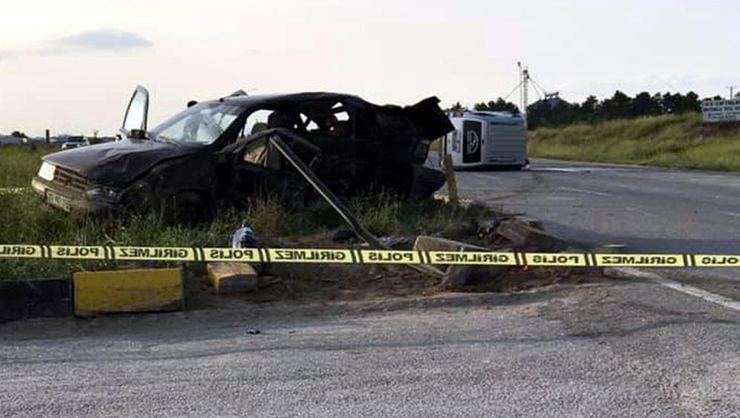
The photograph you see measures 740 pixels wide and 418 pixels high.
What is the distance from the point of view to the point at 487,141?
1300 inches

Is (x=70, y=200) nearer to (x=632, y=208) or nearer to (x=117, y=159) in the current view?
(x=117, y=159)

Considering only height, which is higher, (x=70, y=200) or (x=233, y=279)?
(x=70, y=200)

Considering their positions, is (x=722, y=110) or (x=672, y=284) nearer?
(x=672, y=284)

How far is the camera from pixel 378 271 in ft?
27.8

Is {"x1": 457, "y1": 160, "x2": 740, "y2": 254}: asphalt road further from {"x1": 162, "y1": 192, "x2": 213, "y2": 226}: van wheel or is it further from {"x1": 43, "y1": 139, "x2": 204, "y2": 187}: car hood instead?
{"x1": 43, "y1": 139, "x2": 204, "y2": 187}: car hood

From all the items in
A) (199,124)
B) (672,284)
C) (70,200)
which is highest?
(199,124)

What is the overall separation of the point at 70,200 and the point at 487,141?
24.4m

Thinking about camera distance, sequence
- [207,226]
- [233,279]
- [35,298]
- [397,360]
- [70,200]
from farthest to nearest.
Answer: [207,226]
[70,200]
[233,279]
[35,298]
[397,360]

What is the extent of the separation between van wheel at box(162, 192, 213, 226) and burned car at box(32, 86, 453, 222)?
0.01 metres

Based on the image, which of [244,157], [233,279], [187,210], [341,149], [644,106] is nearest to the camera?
[233,279]

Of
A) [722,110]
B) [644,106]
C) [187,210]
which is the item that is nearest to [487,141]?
[187,210]

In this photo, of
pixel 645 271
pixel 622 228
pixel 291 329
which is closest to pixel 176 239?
pixel 291 329

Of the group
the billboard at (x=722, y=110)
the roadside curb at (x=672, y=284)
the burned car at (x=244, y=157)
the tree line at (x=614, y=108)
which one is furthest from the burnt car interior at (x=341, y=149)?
the tree line at (x=614, y=108)

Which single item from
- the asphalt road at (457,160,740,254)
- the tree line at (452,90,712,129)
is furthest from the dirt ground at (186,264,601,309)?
the tree line at (452,90,712,129)
